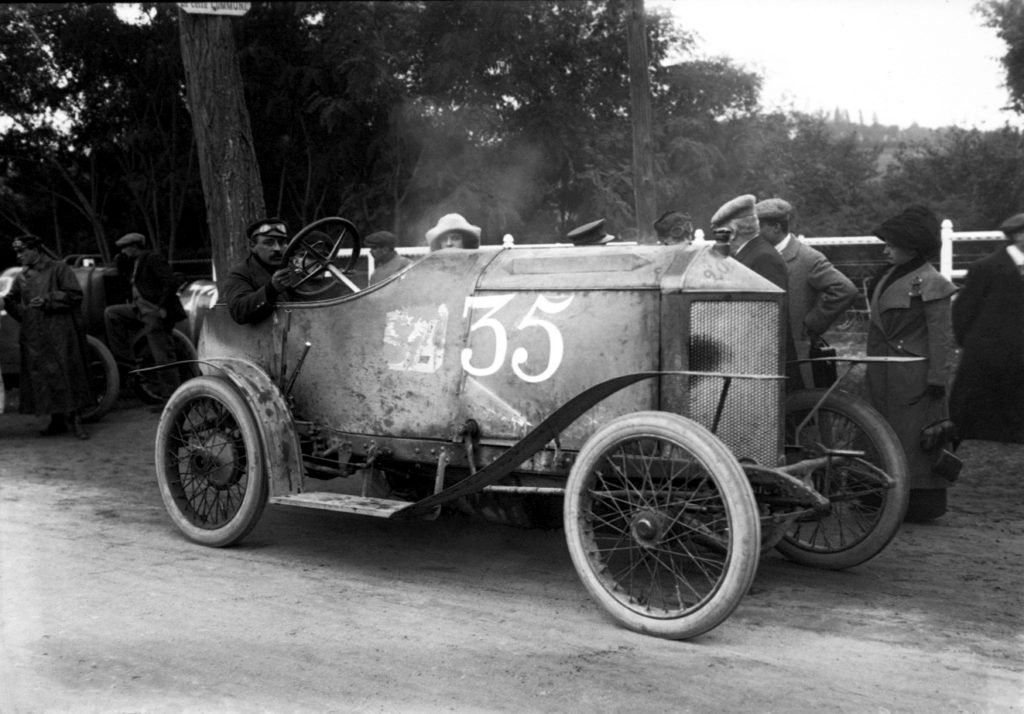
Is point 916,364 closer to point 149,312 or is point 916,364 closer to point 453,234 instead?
point 453,234

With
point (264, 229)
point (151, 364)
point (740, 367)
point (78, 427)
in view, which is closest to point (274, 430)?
point (264, 229)

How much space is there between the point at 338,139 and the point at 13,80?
588 centimetres

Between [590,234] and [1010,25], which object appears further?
[1010,25]

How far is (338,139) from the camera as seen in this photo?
17062mm

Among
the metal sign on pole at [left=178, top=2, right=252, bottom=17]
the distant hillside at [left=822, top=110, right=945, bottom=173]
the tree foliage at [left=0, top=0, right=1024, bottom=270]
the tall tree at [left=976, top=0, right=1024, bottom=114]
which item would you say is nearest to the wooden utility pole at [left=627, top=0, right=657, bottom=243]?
the metal sign on pole at [left=178, top=2, right=252, bottom=17]

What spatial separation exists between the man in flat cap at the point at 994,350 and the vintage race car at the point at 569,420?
59.0 inches

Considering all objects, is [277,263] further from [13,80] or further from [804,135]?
[804,135]

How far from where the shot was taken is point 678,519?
4.07m

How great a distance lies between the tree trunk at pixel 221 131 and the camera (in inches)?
329

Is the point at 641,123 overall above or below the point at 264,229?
above

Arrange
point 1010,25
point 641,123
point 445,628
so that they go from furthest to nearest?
point 1010,25, point 641,123, point 445,628

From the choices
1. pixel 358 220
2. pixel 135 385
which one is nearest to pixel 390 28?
pixel 358 220

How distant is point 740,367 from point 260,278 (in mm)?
2777

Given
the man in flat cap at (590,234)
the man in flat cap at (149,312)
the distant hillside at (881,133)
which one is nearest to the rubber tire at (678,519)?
the man in flat cap at (590,234)
